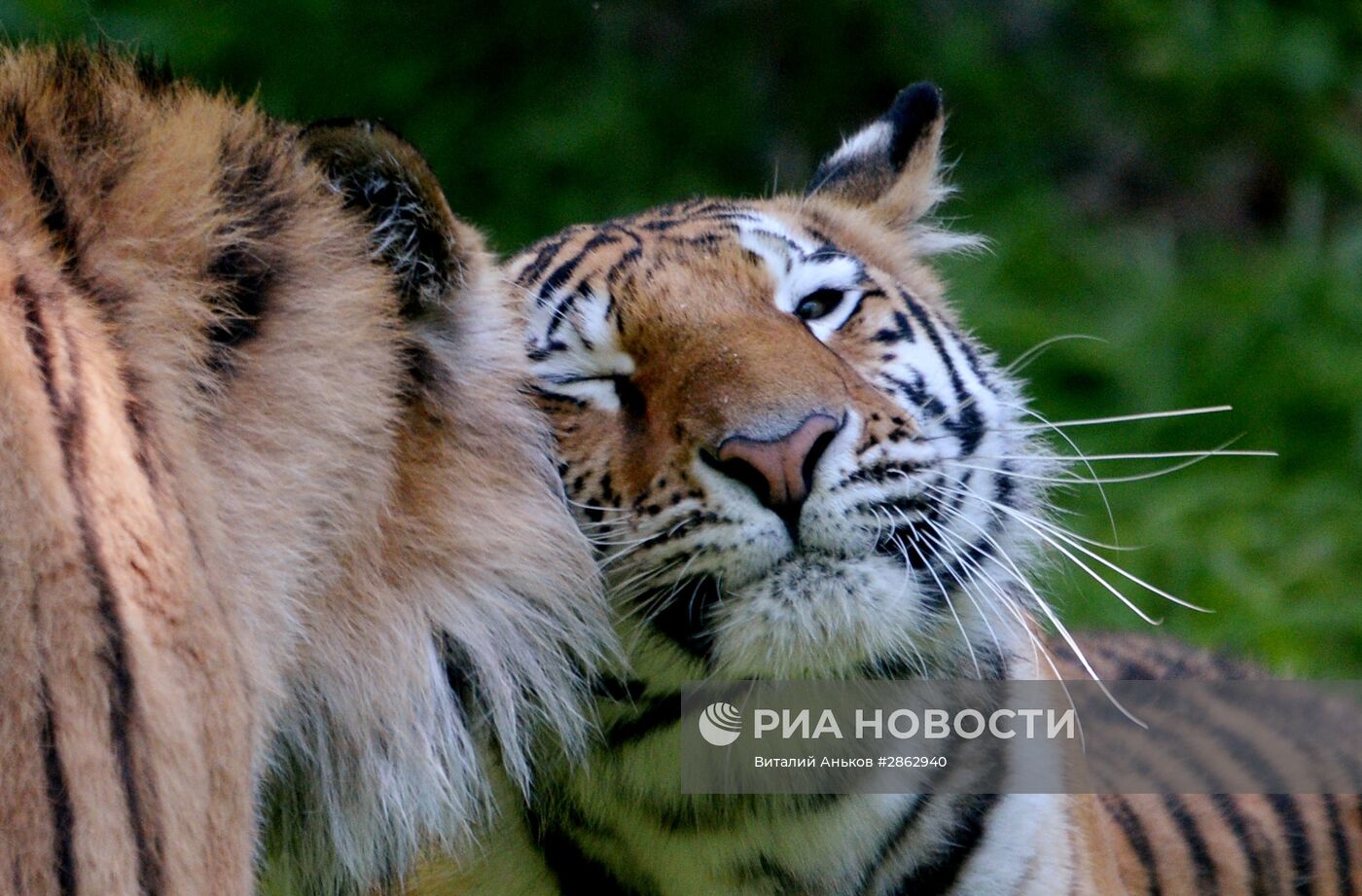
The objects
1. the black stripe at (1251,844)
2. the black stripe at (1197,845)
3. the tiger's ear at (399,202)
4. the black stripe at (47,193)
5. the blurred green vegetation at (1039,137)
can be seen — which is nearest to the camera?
the black stripe at (47,193)

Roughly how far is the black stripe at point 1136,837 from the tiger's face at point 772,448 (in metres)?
0.60

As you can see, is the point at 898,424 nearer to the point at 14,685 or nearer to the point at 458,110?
the point at 14,685

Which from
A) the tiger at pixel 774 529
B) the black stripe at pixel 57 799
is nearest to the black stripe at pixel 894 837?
the tiger at pixel 774 529

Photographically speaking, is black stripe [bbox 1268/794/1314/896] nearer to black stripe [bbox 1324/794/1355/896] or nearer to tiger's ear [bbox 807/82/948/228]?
black stripe [bbox 1324/794/1355/896]

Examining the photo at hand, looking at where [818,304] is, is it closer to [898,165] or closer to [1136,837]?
[898,165]

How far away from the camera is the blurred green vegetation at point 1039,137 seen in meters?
5.24

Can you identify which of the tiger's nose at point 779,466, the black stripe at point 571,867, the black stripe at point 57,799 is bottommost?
the black stripe at point 57,799

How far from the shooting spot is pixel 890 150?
107 inches

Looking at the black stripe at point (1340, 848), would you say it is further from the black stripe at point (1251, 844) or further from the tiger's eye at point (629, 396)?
the tiger's eye at point (629, 396)

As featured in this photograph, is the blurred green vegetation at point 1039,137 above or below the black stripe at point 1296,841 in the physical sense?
above

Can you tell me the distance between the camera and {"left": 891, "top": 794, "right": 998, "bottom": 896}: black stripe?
7.09 ft

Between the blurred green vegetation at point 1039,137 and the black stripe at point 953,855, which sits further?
the blurred green vegetation at point 1039,137

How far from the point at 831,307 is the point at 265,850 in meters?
0.99

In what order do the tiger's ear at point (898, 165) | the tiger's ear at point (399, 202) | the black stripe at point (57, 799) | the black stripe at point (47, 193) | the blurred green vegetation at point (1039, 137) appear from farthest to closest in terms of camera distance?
the blurred green vegetation at point (1039, 137)
the tiger's ear at point (898, 165)
the tiger's ear at point (399, 202)
the black stripe at point (47, 193)
the black stripe at point (57, 799)
